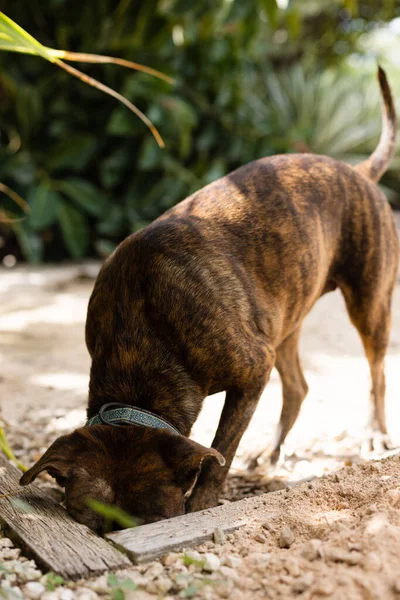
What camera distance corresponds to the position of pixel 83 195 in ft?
27.9

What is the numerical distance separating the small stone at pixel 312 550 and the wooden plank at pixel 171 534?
314mm

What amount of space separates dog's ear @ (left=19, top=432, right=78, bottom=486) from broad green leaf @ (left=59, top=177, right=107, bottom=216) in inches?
248

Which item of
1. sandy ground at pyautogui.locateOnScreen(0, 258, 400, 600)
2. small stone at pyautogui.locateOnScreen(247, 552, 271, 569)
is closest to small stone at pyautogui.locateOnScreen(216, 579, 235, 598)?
sandy ground at pyautogui.locateOnScreen(0, 258, 400, 600)

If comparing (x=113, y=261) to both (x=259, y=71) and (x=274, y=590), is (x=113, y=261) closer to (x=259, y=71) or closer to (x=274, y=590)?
(x=274, y=590)

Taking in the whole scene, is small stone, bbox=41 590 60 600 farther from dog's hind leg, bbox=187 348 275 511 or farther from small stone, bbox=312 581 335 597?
dog's hind leg, bbox=187 348 275 511

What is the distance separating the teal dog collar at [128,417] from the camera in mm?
2498

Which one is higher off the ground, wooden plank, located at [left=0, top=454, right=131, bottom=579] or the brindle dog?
the brindle dog

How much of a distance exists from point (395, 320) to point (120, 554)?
495 centimetres

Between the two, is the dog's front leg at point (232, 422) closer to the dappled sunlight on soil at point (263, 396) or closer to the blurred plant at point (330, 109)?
the dappled sunlight on soil at point (263, 396)

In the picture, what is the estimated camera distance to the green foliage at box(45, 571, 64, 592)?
1.96 m

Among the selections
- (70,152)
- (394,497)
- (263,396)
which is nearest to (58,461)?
(394,497)

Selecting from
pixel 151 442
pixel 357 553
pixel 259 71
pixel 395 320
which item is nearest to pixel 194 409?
pixel 151 442

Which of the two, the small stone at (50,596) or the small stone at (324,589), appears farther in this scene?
the small stone at (50,596)

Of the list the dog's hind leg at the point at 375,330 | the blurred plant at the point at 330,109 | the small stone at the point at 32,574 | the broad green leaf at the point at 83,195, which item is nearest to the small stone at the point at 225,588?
the small stone at the point at 32,574
